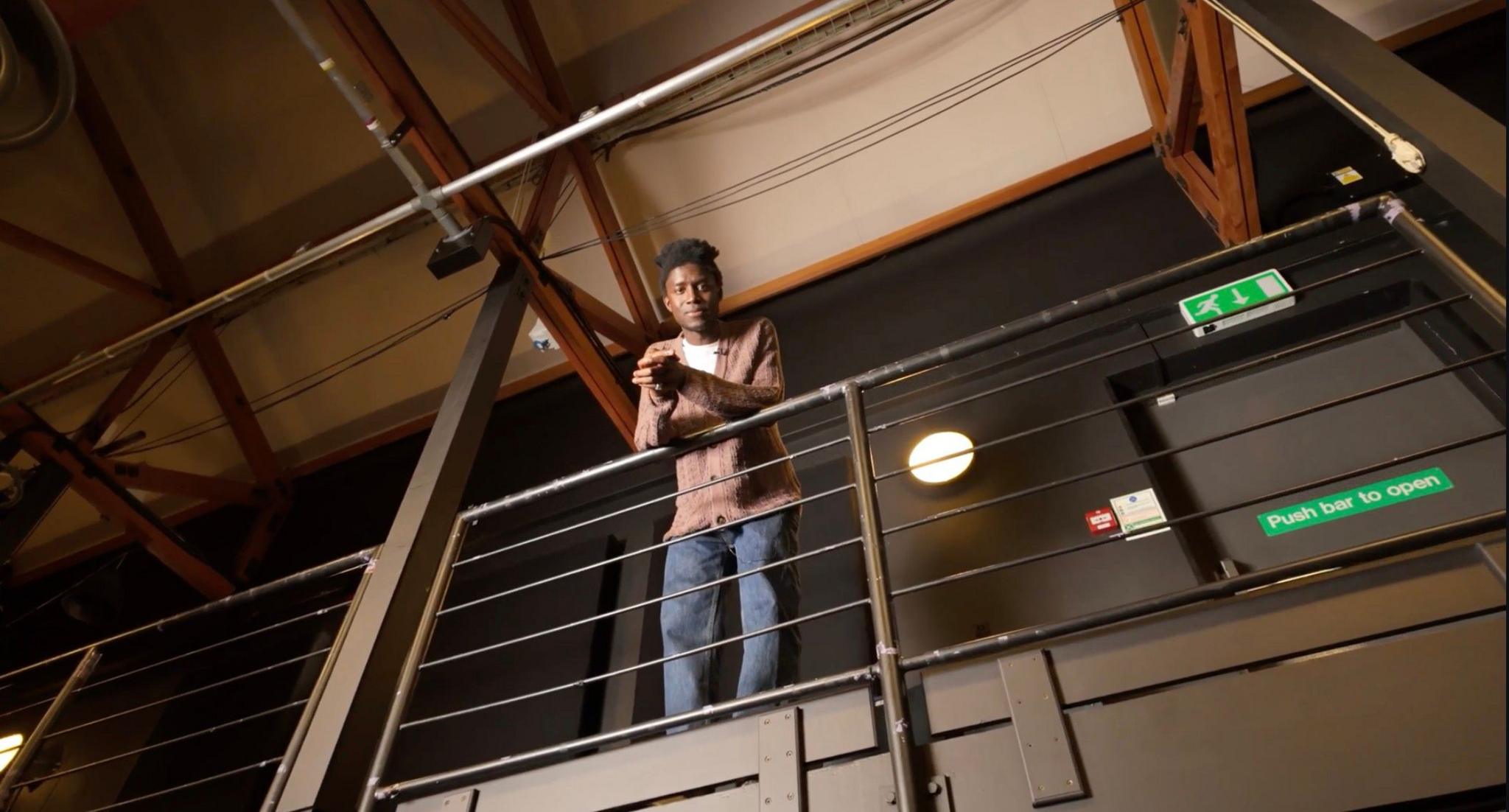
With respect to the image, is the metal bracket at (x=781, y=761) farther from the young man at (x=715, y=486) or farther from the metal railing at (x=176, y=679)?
the metal railing at (x=176, y=679)

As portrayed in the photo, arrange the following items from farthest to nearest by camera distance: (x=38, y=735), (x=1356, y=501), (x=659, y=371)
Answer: (x=1356, y=501), (x=38, y=735), (x=659, y=371)

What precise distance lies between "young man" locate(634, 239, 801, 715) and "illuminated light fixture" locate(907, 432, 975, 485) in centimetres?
107

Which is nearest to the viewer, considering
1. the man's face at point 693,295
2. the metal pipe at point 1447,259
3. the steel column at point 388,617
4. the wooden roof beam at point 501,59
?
the metal pipe at point 1447,259

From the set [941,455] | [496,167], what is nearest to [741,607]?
[941,455]

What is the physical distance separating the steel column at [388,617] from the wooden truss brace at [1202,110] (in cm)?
277

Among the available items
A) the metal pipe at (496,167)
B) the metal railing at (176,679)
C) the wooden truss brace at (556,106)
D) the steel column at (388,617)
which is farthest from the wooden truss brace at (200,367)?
the steel column at (388,617)

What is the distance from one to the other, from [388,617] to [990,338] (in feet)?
Answer: 5.02

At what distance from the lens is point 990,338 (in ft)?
6.30

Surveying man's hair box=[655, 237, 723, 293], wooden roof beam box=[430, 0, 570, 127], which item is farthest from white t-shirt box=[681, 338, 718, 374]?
wooden roof beam box=[430, 0, 570, 127]

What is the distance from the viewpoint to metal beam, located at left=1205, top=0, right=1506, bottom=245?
1.28 metres

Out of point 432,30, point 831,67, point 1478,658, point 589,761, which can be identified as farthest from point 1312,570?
point 432,30

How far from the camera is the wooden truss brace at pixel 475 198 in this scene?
3090 mm

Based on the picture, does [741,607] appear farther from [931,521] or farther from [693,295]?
[693,295]

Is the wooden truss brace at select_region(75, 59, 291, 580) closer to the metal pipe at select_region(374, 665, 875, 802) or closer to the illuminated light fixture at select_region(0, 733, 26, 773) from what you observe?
the illuminated light fixture at select_region(0, 733, 26, 773)
